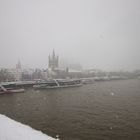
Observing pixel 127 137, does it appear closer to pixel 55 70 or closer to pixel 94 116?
pixel 94 116

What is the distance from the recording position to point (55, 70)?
18812cm

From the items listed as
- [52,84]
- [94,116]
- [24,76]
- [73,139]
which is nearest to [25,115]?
[94,116]

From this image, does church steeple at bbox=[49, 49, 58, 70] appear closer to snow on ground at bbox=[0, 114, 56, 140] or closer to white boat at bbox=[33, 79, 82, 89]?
white boat at bbox=[33, 79, 82, 89]

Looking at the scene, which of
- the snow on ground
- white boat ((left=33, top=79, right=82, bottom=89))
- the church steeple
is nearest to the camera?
the snow on ground

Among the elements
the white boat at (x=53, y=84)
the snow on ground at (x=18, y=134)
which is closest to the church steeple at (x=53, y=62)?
the white boat at (x=53, y=84)

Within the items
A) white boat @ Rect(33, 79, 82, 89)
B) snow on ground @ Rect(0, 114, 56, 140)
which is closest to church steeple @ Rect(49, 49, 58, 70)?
white boat @ Rect(33, 79, 82, 89)

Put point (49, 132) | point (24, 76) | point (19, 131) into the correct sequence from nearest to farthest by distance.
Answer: point (19, 131) < point (49, 132) < point (24, 76)

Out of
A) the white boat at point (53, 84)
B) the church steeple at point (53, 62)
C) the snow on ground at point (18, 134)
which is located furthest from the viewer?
the church steeple at point (53, 62)

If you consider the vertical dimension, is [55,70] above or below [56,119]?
above

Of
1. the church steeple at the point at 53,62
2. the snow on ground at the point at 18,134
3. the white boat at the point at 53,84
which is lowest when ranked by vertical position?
the white boat at the point at 53,84

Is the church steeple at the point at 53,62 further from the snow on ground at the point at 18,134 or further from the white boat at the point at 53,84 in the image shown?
the snow on ground at the point at 18,134

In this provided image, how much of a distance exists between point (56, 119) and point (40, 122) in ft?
11.5

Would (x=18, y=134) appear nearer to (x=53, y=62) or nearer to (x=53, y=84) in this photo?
(x=53, y=84)

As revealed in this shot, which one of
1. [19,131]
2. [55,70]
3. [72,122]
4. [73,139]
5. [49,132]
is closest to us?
[19,131]
